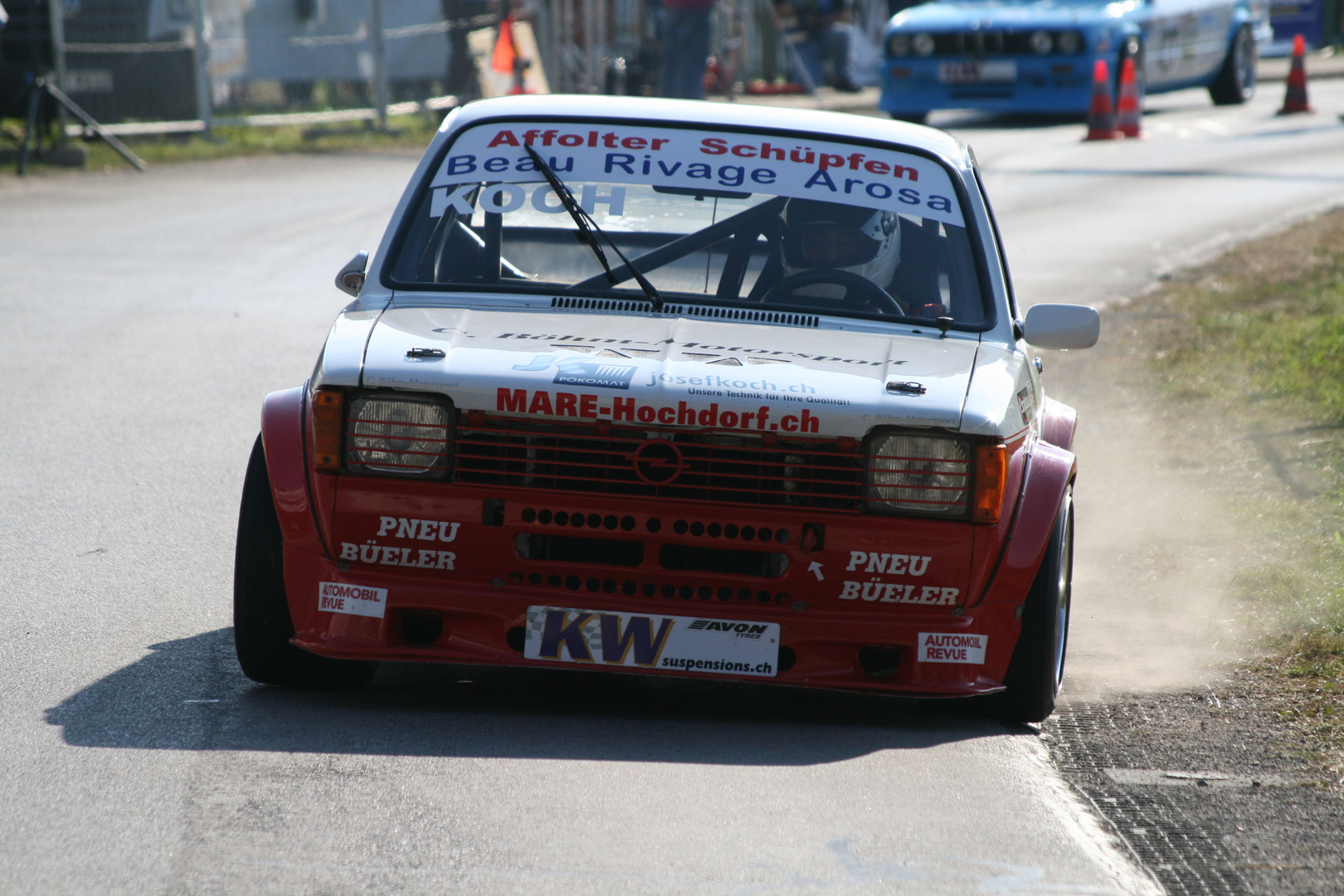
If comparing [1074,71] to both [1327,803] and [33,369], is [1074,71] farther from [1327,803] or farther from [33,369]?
[1327,803]

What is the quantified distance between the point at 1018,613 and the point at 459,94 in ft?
62.5

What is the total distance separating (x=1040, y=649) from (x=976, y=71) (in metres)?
15.7

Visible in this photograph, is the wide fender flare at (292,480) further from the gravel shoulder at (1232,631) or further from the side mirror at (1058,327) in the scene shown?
the side mirror at (1058,327)

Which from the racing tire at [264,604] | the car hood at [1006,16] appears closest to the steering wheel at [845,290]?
the racing tire at [264,604]

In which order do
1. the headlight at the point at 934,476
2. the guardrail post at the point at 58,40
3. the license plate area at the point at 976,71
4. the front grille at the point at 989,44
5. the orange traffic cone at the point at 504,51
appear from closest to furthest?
the headlight at the point at 934,476 < the guardrail post at the point at 58,40 < the front grille at the point at 989,44 < the license plate area at the point at 976,71 < the orange traffic cone at the point at 504,51

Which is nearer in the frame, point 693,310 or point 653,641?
point 653,641

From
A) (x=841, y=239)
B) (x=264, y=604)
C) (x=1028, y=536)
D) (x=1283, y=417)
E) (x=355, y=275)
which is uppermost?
(x=841, y=239)

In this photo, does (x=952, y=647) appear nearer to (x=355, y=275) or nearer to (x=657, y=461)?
(x=657, y=461)

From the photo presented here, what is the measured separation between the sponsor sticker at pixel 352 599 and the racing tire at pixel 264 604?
5.5 inches

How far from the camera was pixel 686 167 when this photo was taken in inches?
206

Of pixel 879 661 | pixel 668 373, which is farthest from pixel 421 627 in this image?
pixel 879 661

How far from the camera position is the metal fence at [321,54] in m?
18.1

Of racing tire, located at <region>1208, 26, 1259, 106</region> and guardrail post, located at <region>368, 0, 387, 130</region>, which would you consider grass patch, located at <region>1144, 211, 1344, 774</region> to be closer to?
racing tire, located at <region>1208, 26, 1259, 106</region>

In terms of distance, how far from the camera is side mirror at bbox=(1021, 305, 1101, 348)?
5.01 metres
